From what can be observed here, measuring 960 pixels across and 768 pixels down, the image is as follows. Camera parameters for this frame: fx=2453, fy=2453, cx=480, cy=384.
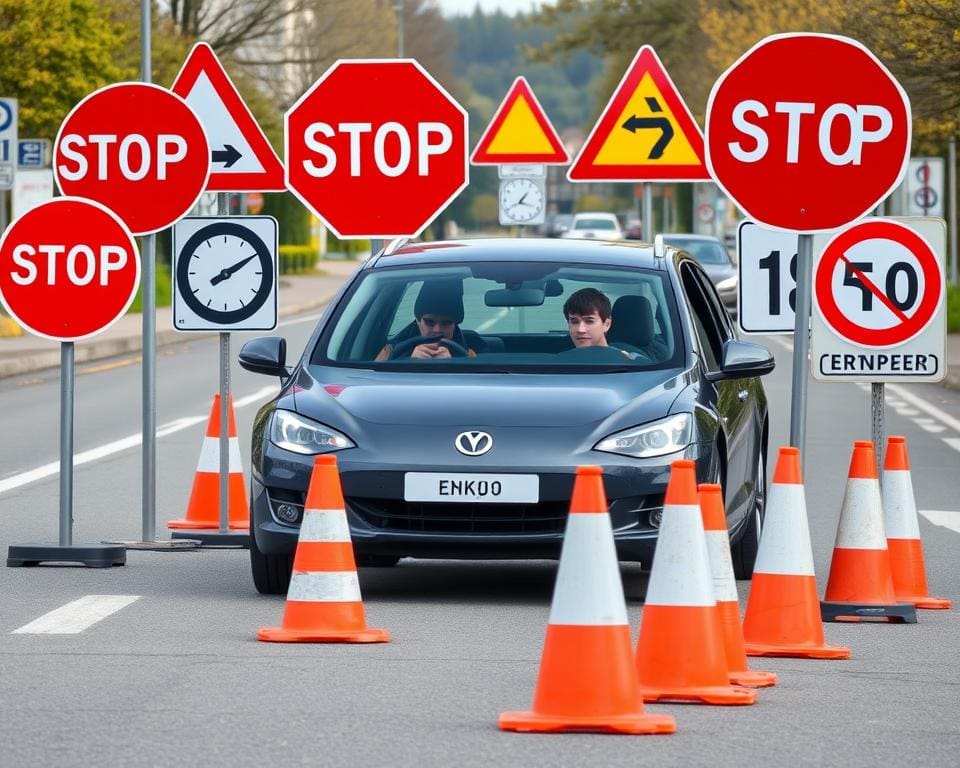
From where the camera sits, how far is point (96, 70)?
36.6 meters

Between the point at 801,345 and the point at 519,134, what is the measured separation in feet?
33.1

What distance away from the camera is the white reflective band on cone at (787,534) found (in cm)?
799

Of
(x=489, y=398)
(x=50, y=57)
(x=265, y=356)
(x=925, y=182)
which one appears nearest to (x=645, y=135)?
(x=265, y=356)

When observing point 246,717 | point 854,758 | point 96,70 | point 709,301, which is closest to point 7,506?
point 709,301

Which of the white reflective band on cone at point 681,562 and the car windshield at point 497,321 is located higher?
the car windshield at point 497,321

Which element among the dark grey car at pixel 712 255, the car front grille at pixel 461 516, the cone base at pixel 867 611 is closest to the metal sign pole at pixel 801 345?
the cone base at pixel 867 611

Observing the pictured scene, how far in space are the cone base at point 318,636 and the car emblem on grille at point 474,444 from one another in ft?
3.57

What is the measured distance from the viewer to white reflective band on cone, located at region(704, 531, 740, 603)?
24.0ft

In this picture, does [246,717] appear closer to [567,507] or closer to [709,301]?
[567,507]

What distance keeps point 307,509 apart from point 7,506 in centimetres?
546

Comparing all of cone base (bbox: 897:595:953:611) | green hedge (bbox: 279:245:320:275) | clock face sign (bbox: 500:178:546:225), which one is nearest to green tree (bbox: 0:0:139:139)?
clock face sign (bbox: 500:178:546:225)

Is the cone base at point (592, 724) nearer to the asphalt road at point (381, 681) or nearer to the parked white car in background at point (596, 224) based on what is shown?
the asphalt road at point (381, 681)

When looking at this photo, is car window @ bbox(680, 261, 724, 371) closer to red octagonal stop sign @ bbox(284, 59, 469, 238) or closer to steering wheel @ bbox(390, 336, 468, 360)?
steering wheel @ bbox(390, 336, 468, 360)

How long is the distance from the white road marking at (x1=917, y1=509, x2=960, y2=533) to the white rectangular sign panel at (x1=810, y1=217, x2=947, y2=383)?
3.15m
